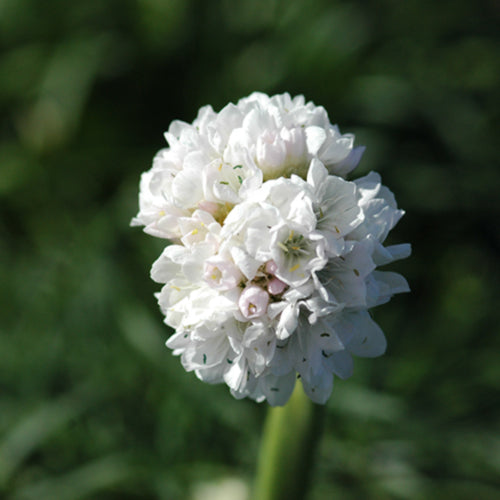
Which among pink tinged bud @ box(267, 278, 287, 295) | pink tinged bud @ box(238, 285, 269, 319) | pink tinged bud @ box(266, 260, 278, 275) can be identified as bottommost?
pink tinged bud @ box(238, 285, 269, 319)

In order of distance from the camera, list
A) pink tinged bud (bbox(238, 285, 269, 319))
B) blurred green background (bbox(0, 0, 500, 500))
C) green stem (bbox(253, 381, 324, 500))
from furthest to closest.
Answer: blurred green background (bbox(0, 0, 500, 500)) < green stem (bbox(253, 381, 324, 500)) < pink tinged bud (bbox(238, 285, 269, 319))

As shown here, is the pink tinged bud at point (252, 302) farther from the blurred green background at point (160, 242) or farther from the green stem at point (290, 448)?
the blurred green background at point (160, 242)

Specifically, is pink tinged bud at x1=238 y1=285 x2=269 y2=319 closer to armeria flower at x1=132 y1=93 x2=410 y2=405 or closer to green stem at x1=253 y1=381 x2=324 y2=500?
armeria flower at x1=132 y1=93 x2=410 y2=405

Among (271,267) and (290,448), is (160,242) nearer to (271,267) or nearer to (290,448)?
(290,448)

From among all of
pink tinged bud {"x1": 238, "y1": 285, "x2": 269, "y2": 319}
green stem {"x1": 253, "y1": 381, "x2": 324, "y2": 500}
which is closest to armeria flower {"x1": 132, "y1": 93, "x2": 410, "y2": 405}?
pink tinged bud {"x1": 238, "y1": 285, "x2": 269, "y2": 319}

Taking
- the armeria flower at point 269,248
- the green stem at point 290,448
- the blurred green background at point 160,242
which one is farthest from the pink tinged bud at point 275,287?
the blurred green background at point 160,242

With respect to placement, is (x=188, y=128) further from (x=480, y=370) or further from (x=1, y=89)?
(x=1, y=89)

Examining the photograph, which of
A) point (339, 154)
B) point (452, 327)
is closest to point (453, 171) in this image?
point (452, 327)

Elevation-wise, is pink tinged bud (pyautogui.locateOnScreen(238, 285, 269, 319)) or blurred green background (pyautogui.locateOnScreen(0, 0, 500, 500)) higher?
blurred green background (pyautogui.locateOnScreen(0, 0, 500, 500))

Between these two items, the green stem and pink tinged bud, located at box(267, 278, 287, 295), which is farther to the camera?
the green stem
